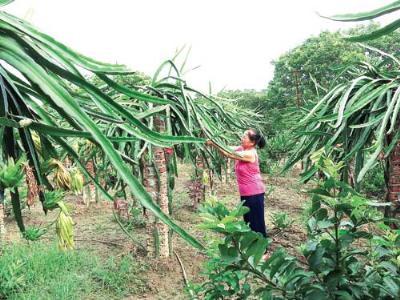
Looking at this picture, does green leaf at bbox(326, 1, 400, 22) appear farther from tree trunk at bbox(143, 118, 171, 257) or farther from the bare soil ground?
tree trunk at bbox(143, 118, 171, 257)

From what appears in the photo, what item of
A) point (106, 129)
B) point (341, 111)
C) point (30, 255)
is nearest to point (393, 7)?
point (341, 111)

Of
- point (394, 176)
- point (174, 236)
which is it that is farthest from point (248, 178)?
point (394, 176)

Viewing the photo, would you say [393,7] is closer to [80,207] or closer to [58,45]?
[58,45]

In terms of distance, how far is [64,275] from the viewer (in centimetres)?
307

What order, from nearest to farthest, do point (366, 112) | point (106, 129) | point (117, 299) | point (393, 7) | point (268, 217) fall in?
point (393, 7)
point (366, 112)
point (106, 129)
point (117, 299)
point (268, 217)

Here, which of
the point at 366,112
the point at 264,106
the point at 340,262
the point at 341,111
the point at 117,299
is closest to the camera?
the point at 340,262

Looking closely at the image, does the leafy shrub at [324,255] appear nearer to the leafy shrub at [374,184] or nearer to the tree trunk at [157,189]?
the tree trunk at [157,189]

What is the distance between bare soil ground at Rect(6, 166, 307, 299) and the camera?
3.12 meters

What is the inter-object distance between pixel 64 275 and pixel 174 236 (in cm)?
129

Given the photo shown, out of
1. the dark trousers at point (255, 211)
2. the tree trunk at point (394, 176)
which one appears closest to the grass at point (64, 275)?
the dark trousers at point (255, 211)

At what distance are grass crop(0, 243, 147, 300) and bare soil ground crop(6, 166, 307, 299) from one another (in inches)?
5.8

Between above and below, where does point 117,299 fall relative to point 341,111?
below

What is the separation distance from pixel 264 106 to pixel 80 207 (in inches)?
390

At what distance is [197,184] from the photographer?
5703mm
